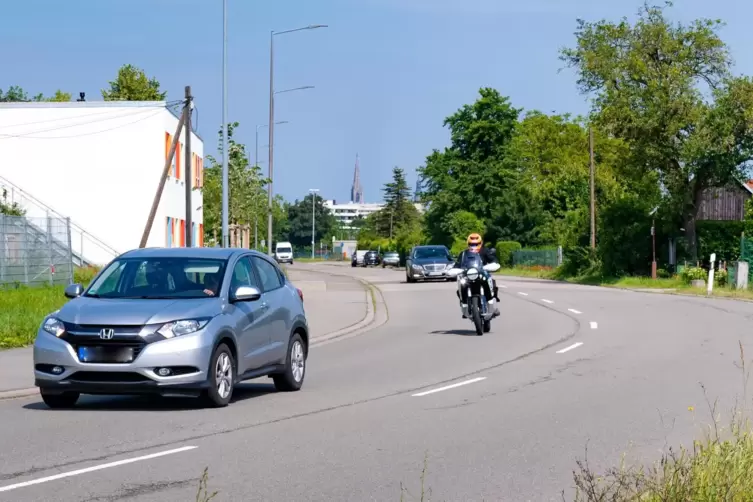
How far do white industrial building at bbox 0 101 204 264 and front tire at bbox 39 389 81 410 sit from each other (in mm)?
35400

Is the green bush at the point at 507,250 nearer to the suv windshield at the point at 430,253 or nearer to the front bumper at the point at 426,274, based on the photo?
the suv windshield at the point at 430,253

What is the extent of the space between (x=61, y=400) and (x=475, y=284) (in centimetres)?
1127

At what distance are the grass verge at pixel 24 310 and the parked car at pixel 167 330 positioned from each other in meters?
7.19

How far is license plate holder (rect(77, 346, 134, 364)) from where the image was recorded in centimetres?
1097

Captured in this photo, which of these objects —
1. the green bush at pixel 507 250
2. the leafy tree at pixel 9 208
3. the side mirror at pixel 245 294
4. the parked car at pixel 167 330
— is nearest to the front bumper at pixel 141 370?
the parked car at pixel 167 330

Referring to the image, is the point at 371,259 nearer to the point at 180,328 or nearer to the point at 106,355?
the point at 180,328

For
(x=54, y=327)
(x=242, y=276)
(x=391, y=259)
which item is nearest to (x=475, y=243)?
(x=242, y=276)

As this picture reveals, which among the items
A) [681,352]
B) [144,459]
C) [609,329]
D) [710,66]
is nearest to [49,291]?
[609,329]

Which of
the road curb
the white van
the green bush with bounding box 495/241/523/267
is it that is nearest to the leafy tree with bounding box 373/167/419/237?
the white van

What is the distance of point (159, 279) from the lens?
12125mm

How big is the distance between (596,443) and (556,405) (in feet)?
8.49

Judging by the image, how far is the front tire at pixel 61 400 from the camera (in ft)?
38.3

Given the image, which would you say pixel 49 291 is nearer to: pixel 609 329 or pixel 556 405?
pixel 609 329

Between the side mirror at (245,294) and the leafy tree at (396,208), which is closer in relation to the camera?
the side mirror at (245,294)
